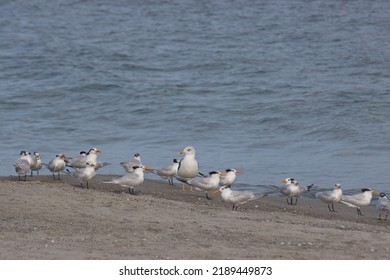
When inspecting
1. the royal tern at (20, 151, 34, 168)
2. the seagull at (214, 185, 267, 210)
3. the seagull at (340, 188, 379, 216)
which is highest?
the royal tern at (20, 151, 34, 168)

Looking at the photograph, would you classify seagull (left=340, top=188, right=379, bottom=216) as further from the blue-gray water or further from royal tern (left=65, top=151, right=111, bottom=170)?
royal tern (left=65, top=151, right=111, bottom=170)

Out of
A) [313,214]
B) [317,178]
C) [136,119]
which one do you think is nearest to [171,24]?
[136,119]

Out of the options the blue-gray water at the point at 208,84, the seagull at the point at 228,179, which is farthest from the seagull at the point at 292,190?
the blue-gray water at the point at 208,84

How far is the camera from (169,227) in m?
11.2

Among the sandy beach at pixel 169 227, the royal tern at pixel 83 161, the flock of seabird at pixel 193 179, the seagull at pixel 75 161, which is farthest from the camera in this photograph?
the seagull at pixel 75 161

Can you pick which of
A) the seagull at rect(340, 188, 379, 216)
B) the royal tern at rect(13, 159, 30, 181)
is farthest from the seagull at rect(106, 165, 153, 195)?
the seagull at rect(340, 188, 379, 216)

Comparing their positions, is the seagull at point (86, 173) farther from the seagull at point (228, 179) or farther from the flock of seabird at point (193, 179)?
the seagull at point (228, 179)

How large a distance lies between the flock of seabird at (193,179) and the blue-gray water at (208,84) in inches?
41.1

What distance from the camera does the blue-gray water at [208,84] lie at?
60.3 feet

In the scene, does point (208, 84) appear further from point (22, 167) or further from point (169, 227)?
point (169, 227)

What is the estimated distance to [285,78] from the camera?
25.9 metres

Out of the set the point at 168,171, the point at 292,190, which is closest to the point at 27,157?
the point at 168,171

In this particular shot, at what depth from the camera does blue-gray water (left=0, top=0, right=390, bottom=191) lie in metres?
18.4

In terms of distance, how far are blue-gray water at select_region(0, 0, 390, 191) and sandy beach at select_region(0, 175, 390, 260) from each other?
2538 millimetres
